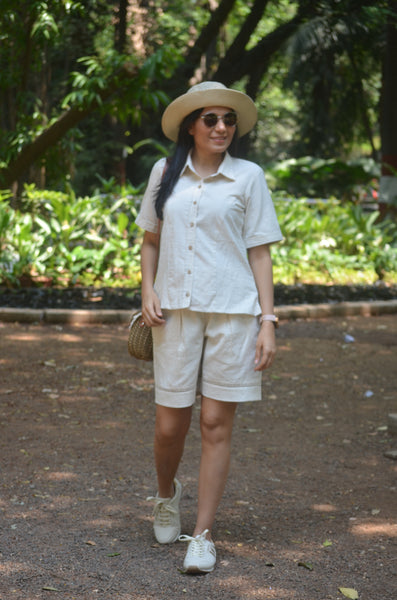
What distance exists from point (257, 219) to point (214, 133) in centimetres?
37

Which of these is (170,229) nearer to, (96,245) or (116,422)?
(116,422)

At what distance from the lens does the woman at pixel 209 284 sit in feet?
10.5

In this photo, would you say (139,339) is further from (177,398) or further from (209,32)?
(209,32)

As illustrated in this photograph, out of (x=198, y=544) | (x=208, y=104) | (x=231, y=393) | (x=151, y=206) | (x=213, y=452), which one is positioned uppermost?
(x=208, y=104)

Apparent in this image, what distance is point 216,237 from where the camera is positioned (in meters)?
3.20

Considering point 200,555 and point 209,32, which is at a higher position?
point 209,32

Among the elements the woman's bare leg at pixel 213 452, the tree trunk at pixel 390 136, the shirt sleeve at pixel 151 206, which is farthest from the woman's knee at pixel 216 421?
the tree trunk at pixel 390 136

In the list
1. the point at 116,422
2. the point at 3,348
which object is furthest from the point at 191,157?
the point at 3,348

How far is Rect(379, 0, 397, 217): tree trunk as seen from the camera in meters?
13.4

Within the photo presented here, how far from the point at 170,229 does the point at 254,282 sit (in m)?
0.38

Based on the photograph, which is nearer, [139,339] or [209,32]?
[139,339]

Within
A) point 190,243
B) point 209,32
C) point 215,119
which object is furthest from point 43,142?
point 190,243

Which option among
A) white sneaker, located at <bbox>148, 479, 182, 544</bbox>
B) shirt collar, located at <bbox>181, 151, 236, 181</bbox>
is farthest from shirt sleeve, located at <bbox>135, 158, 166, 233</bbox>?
white sneaker, located at <bbox>148, 479, 182, 544</bbox>

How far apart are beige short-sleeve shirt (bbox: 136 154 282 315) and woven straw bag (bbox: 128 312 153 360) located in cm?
21
